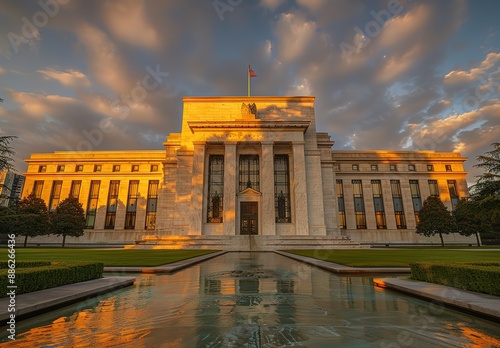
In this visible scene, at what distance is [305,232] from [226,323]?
3525 cm

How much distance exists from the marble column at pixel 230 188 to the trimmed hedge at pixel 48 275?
29.9m

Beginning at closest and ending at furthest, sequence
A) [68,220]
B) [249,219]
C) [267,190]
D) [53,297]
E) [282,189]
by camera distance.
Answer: [53,297] < [267,190] < [249,219] < [282,189] < [68,220]

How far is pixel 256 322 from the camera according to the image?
201 inches

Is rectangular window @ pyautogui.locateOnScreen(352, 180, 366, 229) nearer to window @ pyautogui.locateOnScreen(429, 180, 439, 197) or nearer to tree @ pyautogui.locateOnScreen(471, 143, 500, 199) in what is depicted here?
window @ pyautogui.locateOnScreen(429, 180, 439, 197)

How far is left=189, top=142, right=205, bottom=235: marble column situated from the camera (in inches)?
1556

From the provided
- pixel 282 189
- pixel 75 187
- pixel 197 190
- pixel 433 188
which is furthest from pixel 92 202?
pixel 433 188

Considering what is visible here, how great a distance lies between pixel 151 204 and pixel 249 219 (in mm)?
27716

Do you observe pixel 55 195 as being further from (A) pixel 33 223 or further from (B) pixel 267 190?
(B) pixel 267 190

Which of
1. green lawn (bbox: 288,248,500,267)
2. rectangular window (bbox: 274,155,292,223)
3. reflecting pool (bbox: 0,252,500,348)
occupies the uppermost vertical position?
rectangular window (bbox: 274,155,292,223)

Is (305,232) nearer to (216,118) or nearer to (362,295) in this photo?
(216,118)

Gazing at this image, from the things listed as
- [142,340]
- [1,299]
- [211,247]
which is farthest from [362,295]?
[211,247]

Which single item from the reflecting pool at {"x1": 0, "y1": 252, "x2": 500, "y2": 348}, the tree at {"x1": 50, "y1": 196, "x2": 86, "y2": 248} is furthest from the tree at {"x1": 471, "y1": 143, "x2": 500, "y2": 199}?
the tree at {"x1": 50, "y1": 196, "x2": 86, "y2": 248}

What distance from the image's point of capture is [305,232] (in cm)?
3878

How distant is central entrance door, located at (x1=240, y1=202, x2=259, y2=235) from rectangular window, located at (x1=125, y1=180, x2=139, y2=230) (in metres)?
29.1
